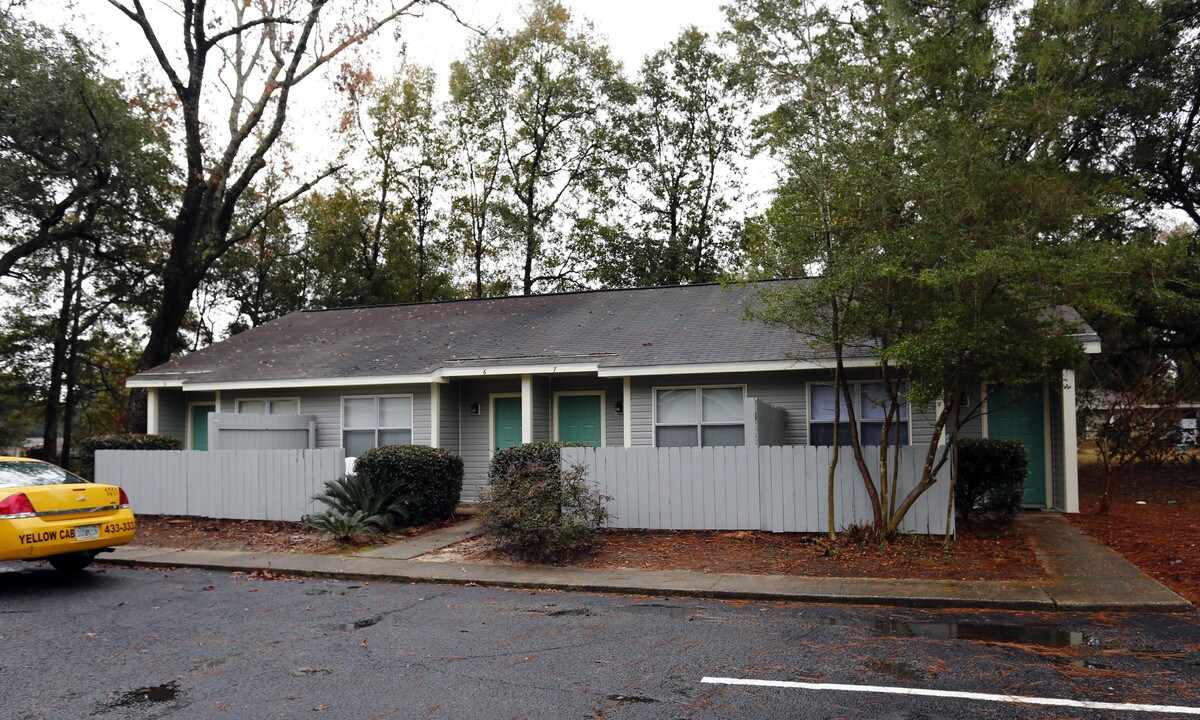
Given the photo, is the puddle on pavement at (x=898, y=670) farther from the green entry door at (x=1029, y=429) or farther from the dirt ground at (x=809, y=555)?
the green entry door at (x=1029, y=429)

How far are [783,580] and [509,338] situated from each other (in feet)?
30.6

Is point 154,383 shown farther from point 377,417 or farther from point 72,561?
point 72,561

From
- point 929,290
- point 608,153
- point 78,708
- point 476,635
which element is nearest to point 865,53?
point 929,290

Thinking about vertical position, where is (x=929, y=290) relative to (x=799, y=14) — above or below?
below

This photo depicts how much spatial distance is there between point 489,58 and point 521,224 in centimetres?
663

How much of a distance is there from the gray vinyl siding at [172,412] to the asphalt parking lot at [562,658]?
978 centimetres

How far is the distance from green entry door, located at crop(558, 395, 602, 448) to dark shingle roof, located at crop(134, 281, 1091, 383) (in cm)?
102

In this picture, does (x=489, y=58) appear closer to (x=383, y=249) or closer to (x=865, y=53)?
(x=383, y=249)

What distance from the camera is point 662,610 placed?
7785mm

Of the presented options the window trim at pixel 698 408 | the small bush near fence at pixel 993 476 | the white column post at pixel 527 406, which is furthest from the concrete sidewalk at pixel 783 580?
the window trim at pixel 698 408

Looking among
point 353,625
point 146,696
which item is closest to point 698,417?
point 353,625

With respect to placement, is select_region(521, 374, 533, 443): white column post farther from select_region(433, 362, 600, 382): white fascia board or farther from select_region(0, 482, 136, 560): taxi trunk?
select_region(0, 482, 136, 560): taxi trunk

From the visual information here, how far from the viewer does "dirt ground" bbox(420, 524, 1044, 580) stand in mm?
9094

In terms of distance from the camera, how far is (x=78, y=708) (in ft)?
16.5
